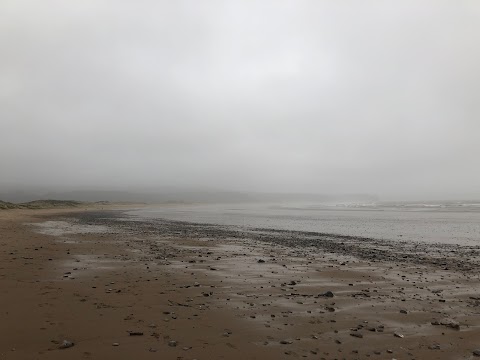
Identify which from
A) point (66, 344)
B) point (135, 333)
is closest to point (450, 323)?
point (135, 333)

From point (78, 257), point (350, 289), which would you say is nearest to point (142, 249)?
point (78, 257)

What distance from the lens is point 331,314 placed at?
327 inches

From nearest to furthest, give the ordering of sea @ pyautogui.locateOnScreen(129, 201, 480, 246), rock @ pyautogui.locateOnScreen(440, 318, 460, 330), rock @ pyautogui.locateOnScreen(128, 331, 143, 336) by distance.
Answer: rock @ pyautogui.locateOnScreen(128, 331, 143, 336), rock @ pyautogui.locateOnScreen(440, 318, 460, 330), sea @ pyautogui.locateOnScreen(129, 201, 480, 246)

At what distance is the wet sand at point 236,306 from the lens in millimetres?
6324

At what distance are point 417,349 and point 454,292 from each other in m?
5.18

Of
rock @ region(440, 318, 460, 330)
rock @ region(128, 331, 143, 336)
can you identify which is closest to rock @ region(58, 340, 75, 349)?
rock @ region(128, 331, 143, 336)

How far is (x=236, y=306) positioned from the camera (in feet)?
29.0

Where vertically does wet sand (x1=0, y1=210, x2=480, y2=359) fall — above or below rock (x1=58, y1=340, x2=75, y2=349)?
below

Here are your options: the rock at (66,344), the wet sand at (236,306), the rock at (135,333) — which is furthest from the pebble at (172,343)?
the rock at (66,344)

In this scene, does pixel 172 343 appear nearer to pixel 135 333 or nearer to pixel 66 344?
pixel 135 333

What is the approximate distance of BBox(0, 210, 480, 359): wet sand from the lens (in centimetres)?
632

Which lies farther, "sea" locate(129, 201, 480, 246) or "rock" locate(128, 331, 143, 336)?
"sea" locate(129, 201, 480, 246)

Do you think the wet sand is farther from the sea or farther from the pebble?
the sea

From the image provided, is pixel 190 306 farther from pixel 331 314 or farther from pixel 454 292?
pixel 454 292
